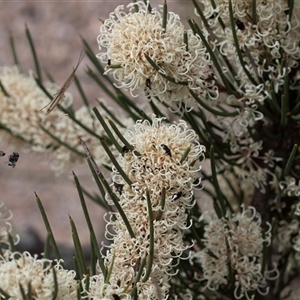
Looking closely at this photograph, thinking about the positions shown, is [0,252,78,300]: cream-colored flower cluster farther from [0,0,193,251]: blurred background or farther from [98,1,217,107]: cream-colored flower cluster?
[0,0,193,251]: blurred background

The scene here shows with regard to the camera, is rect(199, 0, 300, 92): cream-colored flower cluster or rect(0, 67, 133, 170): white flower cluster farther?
rect(0, 67, 133, 170): white flower cluster

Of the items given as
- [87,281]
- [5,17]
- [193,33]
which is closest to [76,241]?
[87,281]

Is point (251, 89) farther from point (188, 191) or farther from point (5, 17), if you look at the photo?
point (5, 17)

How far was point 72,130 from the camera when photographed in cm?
61

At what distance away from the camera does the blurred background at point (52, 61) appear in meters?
1.53

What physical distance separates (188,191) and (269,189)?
195 millimetres

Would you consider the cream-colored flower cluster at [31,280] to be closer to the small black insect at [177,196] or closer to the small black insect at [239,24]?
the small black insect at [177,196]

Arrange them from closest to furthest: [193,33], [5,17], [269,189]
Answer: [193,33]
[269,189]
[5,17]

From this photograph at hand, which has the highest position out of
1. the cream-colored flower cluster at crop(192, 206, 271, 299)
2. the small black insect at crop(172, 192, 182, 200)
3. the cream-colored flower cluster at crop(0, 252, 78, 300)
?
the small black insect at crop(172, 192, 182, 200)

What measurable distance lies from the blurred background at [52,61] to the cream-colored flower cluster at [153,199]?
1044mm

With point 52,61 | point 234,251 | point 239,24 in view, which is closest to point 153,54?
point 239,24

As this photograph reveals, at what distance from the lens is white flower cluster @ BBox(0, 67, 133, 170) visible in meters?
0.59

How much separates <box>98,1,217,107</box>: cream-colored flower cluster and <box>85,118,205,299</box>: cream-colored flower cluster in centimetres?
4

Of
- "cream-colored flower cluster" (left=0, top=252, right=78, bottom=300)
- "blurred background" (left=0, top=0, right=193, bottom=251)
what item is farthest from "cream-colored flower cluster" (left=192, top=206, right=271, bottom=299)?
"blurred background" (left=0, top=0, right=193, bottom=251)
